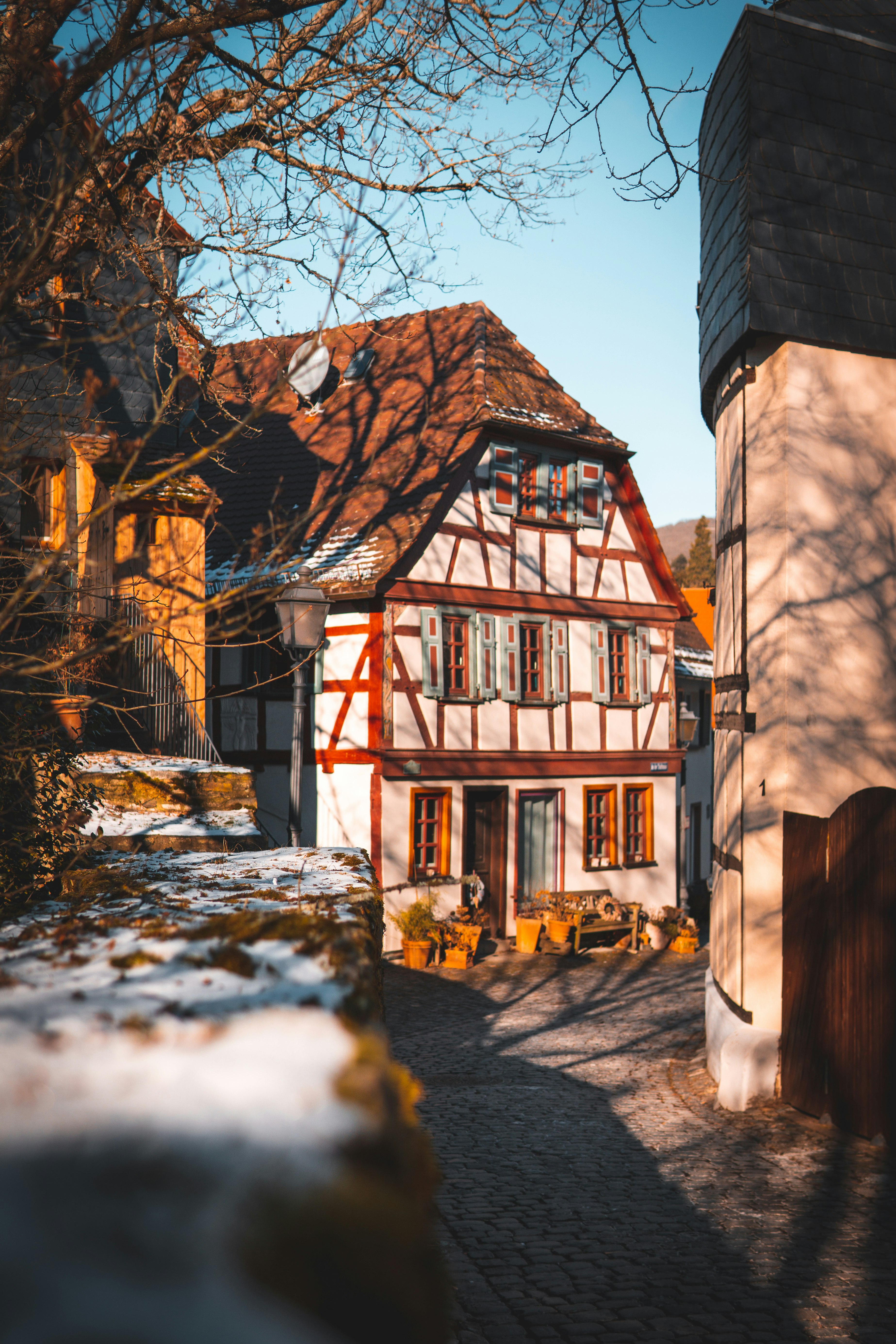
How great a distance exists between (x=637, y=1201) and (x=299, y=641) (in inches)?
209

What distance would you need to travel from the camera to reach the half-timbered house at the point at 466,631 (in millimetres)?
16766

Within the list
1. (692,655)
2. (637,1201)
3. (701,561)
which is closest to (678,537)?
(701,561)

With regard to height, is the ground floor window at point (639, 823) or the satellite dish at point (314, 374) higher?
the satellite dish at point (314, 374)

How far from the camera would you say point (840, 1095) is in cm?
770

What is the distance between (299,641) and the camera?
959 cm

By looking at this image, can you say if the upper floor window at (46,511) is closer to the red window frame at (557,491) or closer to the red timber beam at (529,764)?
the red timber beam at (529,764)

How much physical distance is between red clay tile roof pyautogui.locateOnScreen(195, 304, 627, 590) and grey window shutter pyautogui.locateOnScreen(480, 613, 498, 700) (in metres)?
2.00

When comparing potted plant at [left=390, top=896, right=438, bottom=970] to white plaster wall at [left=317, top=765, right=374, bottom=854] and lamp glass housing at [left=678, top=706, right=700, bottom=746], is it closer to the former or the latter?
white plaster wall at [left=317, top=765, right=374, bottom=854]

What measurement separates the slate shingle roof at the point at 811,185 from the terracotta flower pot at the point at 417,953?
32.6 feet

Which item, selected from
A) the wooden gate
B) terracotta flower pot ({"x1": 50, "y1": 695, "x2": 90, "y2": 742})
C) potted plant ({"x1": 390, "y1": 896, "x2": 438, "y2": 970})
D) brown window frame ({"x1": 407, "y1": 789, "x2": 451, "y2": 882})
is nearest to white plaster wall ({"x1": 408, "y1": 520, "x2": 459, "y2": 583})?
brown window frame ({"x1": 407, "y1": 789, "x2": 451, "y2": 882})

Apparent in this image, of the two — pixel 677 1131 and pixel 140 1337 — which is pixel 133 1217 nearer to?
pixel 140 1337

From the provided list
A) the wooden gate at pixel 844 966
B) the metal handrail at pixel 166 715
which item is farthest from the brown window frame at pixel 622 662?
the wooden gate at pixel 844 966

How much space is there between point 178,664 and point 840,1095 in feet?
33.5

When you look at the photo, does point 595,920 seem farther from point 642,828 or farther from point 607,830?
point 642,828
